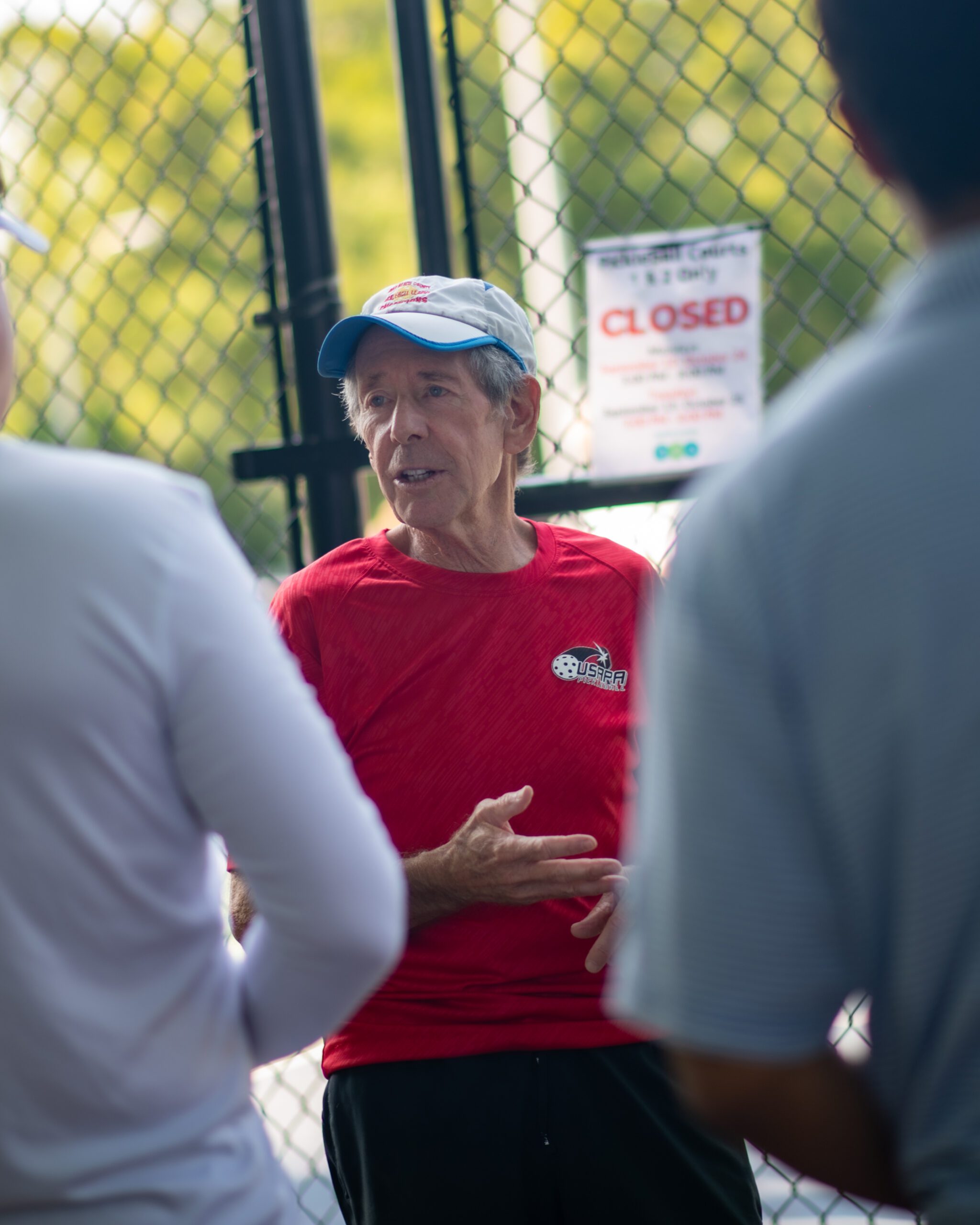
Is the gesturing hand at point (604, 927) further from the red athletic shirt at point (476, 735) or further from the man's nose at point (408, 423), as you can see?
the man's nose at point (408, 423)

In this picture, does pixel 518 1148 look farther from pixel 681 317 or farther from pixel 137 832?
pixel 681 317

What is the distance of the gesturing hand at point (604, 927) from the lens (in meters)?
1.67

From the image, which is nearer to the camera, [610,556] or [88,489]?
[88,489]

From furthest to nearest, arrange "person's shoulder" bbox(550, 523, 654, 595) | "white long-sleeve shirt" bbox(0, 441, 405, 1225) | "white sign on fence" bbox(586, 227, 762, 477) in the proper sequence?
"white sign on fence" bbox(586, 227, 762, 477)
"person's shoulder" bbox(550, 523, 654, 595)
"white long-sleeve shirt" bbox(0, 441, 405, 1225)

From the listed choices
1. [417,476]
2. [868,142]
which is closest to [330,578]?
[417,476]

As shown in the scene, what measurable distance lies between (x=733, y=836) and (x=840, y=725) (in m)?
0.09

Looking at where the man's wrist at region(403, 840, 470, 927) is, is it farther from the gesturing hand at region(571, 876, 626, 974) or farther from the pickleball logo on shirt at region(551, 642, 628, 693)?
the pickleball logo on shirt at region(551, 642, 628, 693)

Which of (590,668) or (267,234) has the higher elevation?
(267,234)

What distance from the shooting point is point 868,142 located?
0.82 metres

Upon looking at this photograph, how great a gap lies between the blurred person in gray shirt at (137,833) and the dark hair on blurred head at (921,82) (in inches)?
22.2

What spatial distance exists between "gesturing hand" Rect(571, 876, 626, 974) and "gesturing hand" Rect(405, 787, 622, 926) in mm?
24

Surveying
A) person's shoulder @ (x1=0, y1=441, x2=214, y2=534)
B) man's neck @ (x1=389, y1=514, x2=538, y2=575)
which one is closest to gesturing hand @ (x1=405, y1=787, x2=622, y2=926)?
man's neck @ (x1=389, y1=514, x2=538, y2=575)

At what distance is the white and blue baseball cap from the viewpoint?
1884 millimetres

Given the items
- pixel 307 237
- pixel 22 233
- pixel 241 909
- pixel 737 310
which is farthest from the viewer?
pixel 307 237
